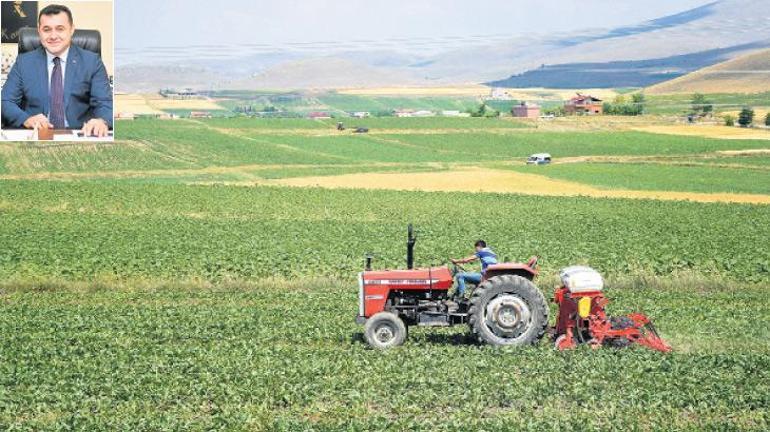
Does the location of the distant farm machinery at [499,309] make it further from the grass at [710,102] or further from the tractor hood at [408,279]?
the grass at [710,102]

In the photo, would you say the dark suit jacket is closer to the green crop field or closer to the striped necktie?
the striped necktie

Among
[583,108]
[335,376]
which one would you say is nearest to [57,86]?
[335,376]

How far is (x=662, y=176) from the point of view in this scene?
250 feet

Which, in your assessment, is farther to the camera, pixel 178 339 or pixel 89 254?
pixel 89 254

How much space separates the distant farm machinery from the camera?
2066 centimetres

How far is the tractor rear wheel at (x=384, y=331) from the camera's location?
2100 cm

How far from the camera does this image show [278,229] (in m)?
40.5

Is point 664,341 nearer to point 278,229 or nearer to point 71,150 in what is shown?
point 278,229

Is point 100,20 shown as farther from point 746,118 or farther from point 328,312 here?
point 746,118

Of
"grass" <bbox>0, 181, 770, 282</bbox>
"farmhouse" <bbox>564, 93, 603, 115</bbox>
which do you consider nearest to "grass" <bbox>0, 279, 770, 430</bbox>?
"grass" <bbox>0, 181, 770, 282</bbox>

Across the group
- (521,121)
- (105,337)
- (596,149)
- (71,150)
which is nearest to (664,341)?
(105,337)

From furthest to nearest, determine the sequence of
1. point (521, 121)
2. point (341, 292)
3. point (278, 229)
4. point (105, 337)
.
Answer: point (521, 121)
point (278, 229)
point (341, 292)
point (105, 337)

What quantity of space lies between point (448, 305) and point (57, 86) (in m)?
26.2

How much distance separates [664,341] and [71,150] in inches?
2803
